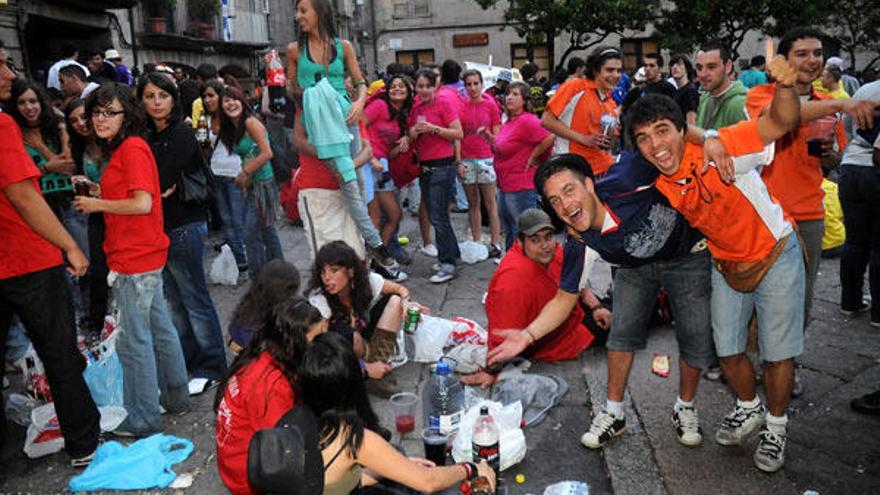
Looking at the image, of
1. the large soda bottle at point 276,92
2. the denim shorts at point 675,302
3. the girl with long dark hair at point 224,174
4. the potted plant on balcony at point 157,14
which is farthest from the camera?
the potted plant on balcony at point 157,14

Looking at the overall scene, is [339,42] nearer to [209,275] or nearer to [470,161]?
[470,161]

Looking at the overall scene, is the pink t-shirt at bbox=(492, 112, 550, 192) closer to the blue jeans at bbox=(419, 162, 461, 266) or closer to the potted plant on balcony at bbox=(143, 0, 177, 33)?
the blue jeans at bbox=(419, 162, 461, 266)

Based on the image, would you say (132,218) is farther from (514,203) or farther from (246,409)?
(514,203)

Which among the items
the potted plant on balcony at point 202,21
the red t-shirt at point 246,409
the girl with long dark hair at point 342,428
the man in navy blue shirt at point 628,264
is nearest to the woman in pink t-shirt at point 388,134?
the man in navy blue shirt at point 628,264

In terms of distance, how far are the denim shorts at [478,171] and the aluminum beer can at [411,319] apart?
2.85m

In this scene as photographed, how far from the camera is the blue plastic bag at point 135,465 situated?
351cm

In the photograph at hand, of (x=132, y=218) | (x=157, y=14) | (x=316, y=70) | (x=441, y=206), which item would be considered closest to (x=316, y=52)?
(x=316, y=70)

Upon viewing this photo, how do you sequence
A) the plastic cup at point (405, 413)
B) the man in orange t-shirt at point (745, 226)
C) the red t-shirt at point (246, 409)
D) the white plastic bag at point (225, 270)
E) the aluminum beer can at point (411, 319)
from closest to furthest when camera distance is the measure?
the red t-shirt at point (246, 409), the man in orange t-shirt at point (745, 226), the plastic cup at point (405, 413), the aluminum beer can at point (411, 319), the white plastic bag at point (225, 270)

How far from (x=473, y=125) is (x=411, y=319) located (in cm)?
329

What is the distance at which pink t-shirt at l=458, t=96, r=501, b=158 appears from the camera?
7316mm

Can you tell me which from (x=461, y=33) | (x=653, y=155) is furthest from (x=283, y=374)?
(x=461, y=33)

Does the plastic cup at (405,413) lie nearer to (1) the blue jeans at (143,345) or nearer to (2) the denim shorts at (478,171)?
(1) the blue jeans at (143,345)

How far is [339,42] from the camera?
493 cm

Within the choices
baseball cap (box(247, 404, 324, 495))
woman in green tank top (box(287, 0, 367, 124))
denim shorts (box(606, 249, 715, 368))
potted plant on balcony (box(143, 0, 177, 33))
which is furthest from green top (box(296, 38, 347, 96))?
potted plant on balcony (box(143, 0, 177, 33))
